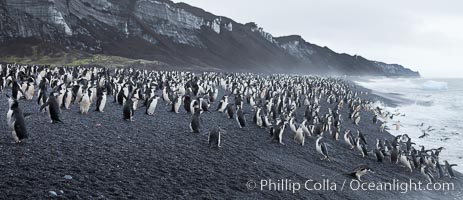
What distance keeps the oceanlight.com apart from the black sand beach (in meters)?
0.12

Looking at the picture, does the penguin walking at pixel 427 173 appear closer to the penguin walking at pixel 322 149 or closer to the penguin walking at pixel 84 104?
the penguin walking at pixel 322 149

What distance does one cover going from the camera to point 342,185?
34.9ft

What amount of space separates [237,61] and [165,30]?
66.2ft

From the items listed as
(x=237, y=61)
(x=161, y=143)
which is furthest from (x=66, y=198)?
(x=237, y=61)

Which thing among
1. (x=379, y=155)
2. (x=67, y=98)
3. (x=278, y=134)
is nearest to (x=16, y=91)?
(x=67, y=98)

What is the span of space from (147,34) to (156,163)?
83512 mm

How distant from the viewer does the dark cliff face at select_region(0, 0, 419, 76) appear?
2650 inches

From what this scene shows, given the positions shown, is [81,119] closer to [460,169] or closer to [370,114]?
[460,169]

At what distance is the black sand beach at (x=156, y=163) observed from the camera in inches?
267

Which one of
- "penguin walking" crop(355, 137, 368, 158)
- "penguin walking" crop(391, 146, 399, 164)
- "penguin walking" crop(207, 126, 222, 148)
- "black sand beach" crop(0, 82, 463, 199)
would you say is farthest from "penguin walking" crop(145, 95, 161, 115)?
"penguin walking" crop(391, 146, 399, 164)

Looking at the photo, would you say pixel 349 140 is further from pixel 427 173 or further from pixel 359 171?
pixel 359 171

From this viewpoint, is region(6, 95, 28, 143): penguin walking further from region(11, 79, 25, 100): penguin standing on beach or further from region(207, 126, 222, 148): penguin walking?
region(11, 79, 25, 100): penguin standing on beach

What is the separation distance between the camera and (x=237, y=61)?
107 m

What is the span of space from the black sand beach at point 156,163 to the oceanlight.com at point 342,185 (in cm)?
12
